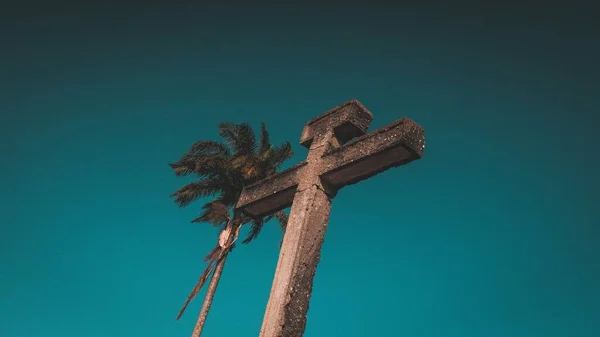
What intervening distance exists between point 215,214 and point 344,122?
526 inches

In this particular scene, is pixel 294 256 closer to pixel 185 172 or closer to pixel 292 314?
pixel 292 314

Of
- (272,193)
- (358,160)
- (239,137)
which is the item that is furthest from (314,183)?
(239,137)

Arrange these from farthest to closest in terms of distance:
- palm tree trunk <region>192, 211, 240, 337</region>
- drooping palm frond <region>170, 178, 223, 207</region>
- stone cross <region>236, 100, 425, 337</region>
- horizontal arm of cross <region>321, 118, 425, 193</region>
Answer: drooping palm frond <region>170, 178, 223, 207</region>
palm tree trunk <region>192, 211, 240, 337</region>
horizontal arm of cross <region>321, 118, 425, 193</region>
stone cross <region>236, 100, 425, 337</region>

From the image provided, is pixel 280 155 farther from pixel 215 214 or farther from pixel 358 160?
pixel 358 160

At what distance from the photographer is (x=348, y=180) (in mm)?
5715

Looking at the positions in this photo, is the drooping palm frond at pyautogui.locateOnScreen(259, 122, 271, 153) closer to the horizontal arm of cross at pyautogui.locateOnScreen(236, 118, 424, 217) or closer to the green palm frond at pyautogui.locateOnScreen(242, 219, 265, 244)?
the green palm frond at pyautogui.locateOnScreen(242, 219, 265, 244)

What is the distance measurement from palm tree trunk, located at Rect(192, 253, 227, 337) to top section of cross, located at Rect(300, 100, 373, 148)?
1147 centimetres

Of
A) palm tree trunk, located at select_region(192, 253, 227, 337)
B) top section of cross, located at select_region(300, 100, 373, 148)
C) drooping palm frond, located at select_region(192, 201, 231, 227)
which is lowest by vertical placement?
top section of cross, located at select_region(300, 100, 373, 148)

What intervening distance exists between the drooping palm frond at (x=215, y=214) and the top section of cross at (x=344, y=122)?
11.8 metres

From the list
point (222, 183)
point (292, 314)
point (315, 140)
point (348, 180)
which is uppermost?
point (222, 183)

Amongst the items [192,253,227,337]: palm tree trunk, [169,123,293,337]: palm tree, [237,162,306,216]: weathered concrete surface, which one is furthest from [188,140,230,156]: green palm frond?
[237,162,306,216]: weathered concrete surface

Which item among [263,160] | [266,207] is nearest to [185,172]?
[263,160]

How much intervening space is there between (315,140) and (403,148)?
4.52ft

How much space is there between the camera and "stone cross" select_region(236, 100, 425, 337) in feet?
16.2
